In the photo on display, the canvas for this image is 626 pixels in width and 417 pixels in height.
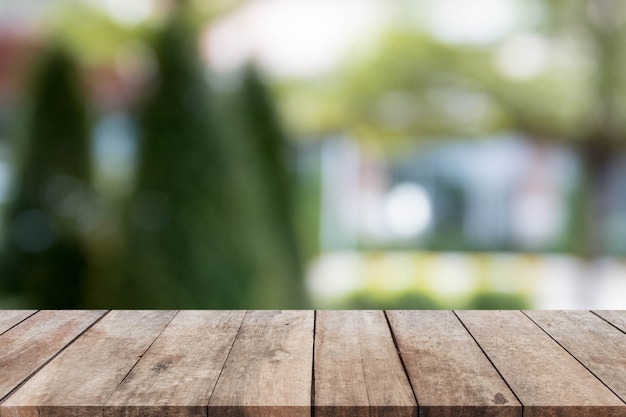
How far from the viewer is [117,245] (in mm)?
4164

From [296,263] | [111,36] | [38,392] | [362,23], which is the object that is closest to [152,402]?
[38,392]

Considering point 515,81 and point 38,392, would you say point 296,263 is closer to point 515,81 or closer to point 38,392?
point 515,81

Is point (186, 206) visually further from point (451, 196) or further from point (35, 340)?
point (451, 196)

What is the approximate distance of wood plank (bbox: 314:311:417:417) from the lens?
98 centimetres

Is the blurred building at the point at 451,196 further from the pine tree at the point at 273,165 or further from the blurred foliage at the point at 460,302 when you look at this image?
the pine tree at the point at 273,165

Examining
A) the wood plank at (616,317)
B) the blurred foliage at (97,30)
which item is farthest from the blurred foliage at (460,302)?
the wood plank at (616,317)

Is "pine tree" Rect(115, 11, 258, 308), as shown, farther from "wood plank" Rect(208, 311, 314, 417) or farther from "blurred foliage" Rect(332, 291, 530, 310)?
"wood plank" Rect(208, 311, 314, 417)

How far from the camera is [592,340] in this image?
4.43ft

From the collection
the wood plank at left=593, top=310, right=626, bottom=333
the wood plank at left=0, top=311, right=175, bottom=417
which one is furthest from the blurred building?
the wood plank at left=0, top=311, right=175, bottom=417

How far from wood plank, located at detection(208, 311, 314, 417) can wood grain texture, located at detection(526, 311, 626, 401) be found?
0.43 m

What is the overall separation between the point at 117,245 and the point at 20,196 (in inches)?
54.5

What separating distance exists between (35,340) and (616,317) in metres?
1.09

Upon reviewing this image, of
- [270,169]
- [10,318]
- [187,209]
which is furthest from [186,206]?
[10,318]

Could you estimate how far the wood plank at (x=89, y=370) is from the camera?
3.24 feet
